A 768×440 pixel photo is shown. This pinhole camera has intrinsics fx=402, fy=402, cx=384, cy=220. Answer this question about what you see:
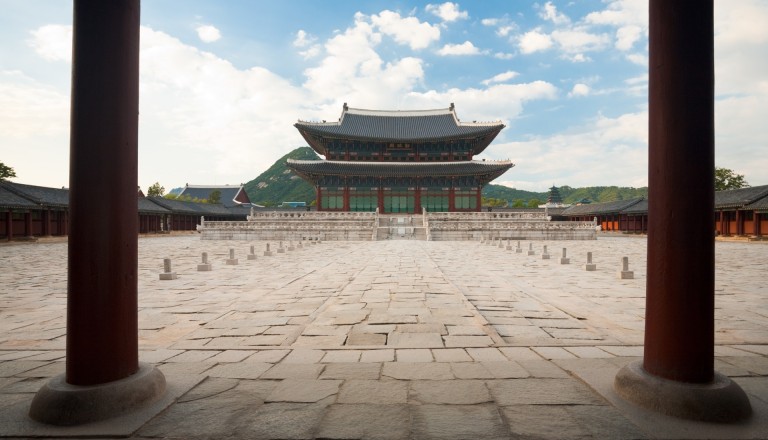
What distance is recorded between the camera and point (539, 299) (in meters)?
6.98

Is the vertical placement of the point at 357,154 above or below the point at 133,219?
above

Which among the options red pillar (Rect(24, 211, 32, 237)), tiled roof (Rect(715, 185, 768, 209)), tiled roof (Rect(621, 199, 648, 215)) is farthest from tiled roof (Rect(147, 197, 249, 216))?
tiled roof (Rect(715, 185, 768, 209))

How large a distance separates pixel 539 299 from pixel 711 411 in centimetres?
460

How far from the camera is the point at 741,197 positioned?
1163 inches

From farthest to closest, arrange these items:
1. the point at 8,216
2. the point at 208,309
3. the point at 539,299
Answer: the point at 8,216, the point at 539,299, the point at 208,309

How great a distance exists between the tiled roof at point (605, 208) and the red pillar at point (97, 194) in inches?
1840

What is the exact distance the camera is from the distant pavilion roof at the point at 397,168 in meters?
40.0

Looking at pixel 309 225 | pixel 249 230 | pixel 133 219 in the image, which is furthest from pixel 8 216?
pixel 133 219

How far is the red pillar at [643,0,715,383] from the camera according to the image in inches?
99.5

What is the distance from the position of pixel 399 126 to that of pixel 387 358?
147 feet

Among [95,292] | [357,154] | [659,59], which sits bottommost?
[95,292]

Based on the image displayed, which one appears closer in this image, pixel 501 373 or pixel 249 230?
pixel 501 373

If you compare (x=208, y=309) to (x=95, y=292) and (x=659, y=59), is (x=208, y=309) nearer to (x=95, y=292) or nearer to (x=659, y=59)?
(x=95, y=292)

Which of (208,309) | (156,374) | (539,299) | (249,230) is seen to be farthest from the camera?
(249,230)
